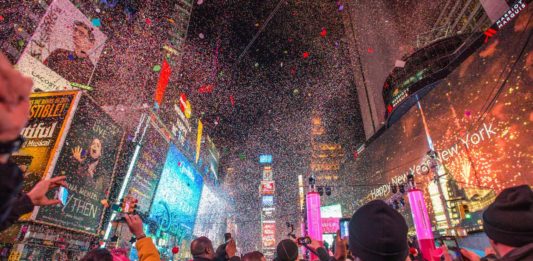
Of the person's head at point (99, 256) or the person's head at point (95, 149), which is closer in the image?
the person's head at point (99, 256)

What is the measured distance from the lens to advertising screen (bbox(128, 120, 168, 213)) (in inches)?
784

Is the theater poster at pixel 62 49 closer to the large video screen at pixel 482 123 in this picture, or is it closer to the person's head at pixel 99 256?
the person's head at pixel 99 256

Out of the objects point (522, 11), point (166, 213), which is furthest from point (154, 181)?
point (522, 11)

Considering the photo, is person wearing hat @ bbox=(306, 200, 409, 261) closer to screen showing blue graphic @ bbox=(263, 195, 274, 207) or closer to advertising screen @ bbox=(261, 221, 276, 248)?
advertising screen @ bbox=(261, 221, 276, 248)

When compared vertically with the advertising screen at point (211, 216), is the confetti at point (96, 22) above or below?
above

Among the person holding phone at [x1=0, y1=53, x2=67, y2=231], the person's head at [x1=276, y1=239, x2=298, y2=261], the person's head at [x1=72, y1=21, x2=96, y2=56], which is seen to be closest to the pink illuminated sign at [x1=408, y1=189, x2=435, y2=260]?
the person's head at [x1=276, y1=239, x2=298, y2=261]

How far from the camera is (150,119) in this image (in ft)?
72.2

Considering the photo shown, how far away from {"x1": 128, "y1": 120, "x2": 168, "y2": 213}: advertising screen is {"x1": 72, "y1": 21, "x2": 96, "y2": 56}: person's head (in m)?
7.54

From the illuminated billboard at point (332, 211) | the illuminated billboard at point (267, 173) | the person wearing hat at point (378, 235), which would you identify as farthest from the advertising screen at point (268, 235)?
the person wearing hat at point (378, 235)

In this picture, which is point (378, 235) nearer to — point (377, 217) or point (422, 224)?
point (377, 217)

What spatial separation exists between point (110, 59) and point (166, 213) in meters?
14.3

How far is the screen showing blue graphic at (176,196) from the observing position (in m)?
24.3

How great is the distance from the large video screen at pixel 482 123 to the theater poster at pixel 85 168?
19068mm

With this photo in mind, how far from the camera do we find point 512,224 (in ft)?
5.78
